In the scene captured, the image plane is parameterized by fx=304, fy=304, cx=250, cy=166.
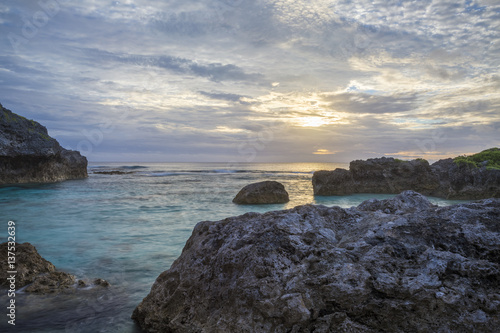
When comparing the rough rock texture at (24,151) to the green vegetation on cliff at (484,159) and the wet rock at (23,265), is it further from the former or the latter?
the green vegetation on cliff at (484,159)

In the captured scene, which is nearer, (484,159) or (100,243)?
(100,243)

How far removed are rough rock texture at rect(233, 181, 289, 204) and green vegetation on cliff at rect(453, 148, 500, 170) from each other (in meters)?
12.4

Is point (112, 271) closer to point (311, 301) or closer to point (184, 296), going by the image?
point (184, 296)

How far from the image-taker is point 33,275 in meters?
5.74

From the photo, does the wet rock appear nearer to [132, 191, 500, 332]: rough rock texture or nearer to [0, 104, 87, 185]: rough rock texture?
[132, 191, 500, 332]: rough rock texture

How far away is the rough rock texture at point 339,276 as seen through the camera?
2703 millimetres

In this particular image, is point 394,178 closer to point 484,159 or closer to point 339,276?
point 484,159

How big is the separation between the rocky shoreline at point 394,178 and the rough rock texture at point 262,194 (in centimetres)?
598

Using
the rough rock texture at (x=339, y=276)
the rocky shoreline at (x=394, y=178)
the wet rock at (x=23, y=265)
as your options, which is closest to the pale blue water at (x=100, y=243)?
the wet rock at (x=23, y=265)

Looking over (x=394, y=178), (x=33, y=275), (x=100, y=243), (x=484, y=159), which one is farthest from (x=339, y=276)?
→ (x=394, y=178)

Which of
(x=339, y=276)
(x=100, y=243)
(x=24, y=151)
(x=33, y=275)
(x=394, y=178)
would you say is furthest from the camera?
(x=24, y=151)

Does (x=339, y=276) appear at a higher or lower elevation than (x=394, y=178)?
lower

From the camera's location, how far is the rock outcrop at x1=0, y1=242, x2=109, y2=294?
17.5 feet

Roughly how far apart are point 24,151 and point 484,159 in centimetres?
3533
